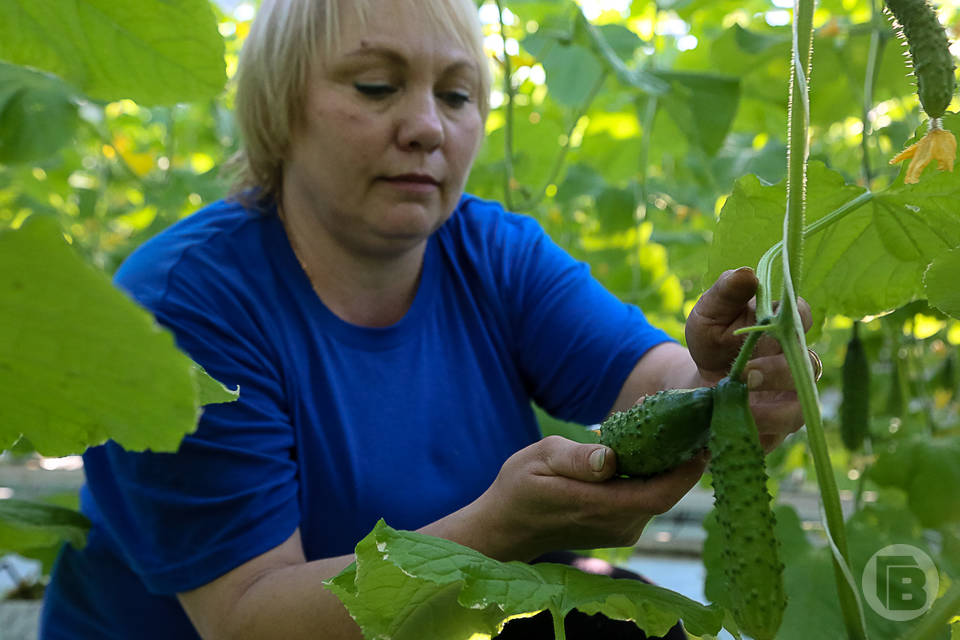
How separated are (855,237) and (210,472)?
2.69 feet

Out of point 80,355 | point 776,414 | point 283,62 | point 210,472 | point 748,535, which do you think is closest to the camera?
point 80,355

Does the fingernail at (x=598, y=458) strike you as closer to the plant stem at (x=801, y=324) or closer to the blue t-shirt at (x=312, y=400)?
the plant stem at (x=801, y=324)

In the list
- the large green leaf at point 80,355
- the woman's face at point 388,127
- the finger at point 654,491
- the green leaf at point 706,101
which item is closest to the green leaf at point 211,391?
the large green leaf at point 80,355

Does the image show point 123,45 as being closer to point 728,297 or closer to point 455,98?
point 728,297

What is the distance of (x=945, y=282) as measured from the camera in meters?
0.74

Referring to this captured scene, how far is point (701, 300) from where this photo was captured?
0.89m

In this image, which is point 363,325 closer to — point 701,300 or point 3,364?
point 701,300

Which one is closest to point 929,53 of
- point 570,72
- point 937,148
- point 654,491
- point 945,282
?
point 937,148

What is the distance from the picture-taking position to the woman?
1214 millimetres

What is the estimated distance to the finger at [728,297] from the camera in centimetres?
83

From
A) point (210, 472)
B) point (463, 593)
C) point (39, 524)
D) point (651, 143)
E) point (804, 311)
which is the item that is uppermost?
point (651, 143)

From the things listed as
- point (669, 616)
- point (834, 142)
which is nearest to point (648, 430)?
point (669, 616)

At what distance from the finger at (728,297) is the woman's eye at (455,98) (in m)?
0.67

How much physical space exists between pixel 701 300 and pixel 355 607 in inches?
16.3
